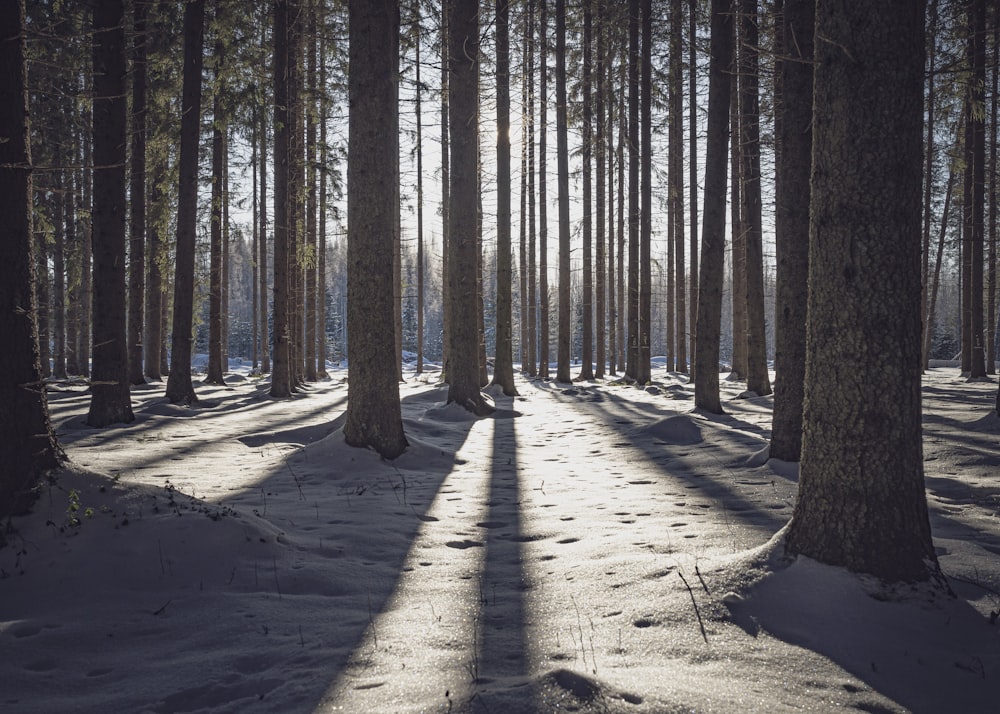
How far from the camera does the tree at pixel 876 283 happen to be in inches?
121

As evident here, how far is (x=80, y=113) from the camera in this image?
68.3 feet

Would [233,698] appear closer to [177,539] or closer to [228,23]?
[177,539]

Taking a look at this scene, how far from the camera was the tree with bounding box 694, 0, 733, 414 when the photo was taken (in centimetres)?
1057

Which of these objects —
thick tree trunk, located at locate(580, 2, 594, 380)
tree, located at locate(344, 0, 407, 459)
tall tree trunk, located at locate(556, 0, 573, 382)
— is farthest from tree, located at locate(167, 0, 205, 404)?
thick tree trunk, located at locate(580, 2, 594, 380)

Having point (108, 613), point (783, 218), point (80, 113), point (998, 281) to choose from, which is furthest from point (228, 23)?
point (998, 281)

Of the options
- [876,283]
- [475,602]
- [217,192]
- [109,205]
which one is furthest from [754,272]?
[217,192]

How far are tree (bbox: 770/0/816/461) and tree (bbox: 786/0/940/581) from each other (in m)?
3.16

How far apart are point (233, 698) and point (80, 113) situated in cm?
2537

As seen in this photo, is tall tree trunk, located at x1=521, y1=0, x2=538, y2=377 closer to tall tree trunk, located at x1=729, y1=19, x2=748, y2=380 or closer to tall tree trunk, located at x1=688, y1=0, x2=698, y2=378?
tall tree trunk, located at x1=688, y1=0, x2=698, y2=378

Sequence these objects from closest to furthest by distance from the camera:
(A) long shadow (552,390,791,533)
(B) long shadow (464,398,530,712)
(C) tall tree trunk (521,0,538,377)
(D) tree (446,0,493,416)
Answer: (B) long shadow (464,398,530,712), (A) long shadow (552,390,791,533), (D) tree (446,0,493,416), (C) tall tree trunk (521,0,538,377)

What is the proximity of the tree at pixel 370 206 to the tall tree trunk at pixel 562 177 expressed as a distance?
458 inches

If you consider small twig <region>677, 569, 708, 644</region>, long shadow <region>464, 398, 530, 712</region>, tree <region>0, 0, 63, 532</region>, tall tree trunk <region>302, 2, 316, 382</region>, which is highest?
tall tree trunk <region>302, 2, 316, 382</region>

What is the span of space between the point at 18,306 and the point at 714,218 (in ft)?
34.4

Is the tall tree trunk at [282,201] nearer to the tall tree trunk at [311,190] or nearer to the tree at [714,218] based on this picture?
the tall tree trunk at [311,190]
